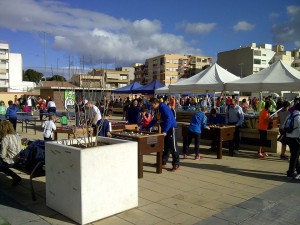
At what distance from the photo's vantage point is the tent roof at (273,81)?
33.7 feet

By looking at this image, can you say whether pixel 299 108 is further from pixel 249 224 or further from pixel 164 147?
pixel 249 224

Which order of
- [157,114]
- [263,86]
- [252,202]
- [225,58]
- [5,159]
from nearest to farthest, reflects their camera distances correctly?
1. [252,202]
2. [5,159]
3. [157,114]
4. [263,86]
5. [225,58]

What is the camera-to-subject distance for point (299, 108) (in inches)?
312

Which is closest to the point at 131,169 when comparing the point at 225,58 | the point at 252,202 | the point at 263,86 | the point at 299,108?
the point at 252,202

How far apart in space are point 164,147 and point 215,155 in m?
2.59

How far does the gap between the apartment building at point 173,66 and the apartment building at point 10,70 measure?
48.2 metres

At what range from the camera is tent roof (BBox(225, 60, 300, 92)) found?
10266 mm

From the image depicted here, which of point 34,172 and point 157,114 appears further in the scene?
point 157,114

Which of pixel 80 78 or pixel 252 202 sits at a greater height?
pixel 80 78

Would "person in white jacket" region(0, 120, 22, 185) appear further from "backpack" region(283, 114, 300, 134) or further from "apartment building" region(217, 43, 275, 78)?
"apartment building" region(217, 43, 275, 78)

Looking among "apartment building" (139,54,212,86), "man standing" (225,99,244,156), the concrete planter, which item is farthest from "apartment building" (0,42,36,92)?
the concrete planter

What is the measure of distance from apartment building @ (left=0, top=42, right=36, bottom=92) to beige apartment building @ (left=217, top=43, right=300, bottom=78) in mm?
61441

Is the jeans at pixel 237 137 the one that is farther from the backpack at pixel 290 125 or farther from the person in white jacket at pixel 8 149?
the person in white jacket at pixel 8 149

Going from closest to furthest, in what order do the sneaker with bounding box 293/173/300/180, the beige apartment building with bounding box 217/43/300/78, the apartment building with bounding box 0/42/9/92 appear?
the sneaker with bounding box 293/173/300/180 < the apartment building with bounding box 0/42/9/92 < the beige apartment building with bounding box 217/43/300/78
